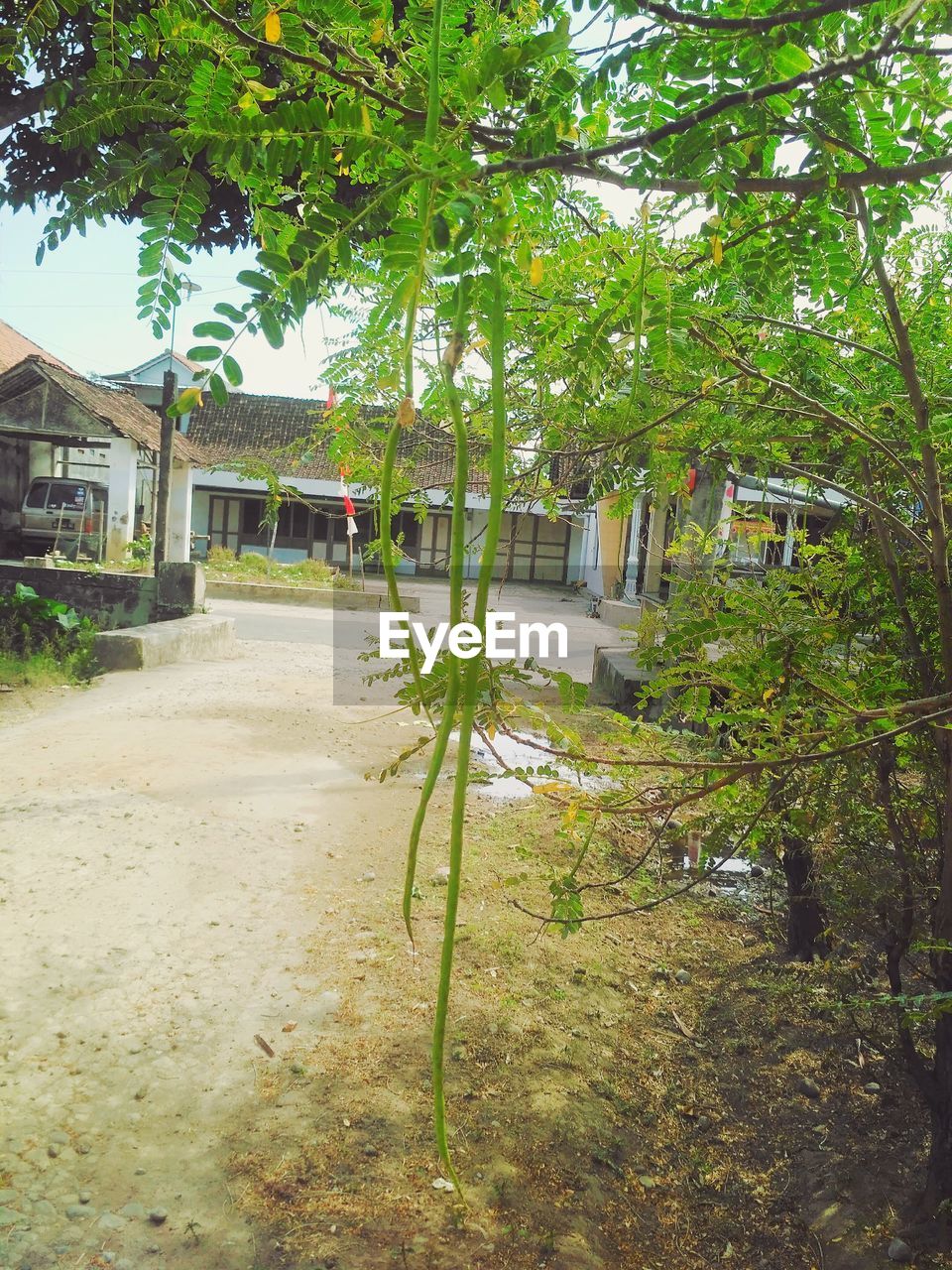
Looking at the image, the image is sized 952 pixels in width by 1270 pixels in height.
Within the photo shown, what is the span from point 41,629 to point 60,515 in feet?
27.5

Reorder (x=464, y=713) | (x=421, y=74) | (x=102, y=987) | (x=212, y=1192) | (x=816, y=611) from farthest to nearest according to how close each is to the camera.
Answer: (x=102, y=987)
(x=816, y=611)
(x=212, y=1192)
(x=421, y=74)
(x=464, y=713)

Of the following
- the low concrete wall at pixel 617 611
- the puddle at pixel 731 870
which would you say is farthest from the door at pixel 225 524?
the puddle at pixel 731 870

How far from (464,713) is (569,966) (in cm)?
310

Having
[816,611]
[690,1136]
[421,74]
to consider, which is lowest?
[690,1136]

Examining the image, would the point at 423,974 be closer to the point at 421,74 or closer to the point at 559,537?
the point at 421,74

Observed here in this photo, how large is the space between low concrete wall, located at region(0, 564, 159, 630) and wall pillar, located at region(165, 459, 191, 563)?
8.68 meters

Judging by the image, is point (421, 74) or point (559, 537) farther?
point (559, 537)

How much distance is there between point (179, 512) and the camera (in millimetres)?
20812

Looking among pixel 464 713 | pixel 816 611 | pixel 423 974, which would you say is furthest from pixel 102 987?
pixel 464 713

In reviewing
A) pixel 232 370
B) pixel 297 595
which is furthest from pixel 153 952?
pixel 297 595

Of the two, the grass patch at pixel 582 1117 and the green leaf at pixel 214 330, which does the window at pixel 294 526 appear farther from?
the green leaf at pixel 214 330

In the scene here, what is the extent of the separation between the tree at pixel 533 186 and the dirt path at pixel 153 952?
1278 millimetres

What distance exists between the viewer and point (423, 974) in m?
3.43

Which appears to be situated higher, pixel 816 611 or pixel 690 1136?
pixel 816 611
